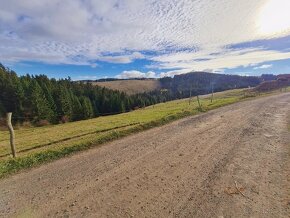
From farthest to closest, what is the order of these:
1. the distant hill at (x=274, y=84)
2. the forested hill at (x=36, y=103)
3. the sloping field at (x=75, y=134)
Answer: the distant hill at (x=274, y=84), the forested hill at (x=36, y=103), the sloping field at (x=75, y=134)

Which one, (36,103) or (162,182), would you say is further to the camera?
(36,103)

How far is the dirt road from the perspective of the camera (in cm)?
638

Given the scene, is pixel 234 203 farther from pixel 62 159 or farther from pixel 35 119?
pixel 35 119

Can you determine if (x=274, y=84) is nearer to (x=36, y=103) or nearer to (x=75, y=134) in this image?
(x=36, y=103)

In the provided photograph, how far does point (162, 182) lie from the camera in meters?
8.00

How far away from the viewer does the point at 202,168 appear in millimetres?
9117

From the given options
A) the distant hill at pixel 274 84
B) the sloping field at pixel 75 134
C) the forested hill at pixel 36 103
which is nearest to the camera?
the sloping field at pixel 75 134

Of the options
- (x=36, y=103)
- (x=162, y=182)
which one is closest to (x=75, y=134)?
(x=162, y=182)

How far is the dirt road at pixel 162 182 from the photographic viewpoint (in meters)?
6.38

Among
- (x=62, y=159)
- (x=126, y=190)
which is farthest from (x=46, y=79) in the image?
(x=126, y=190)

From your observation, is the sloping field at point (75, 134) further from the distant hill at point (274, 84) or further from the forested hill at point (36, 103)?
the distant hill at point (274, 84)

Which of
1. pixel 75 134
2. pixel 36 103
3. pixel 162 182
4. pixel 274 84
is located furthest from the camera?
pixel 274 84

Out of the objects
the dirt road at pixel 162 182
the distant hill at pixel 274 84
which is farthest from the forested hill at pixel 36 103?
the distant hill at pixel 274 84

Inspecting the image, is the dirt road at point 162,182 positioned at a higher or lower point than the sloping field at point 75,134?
higher
